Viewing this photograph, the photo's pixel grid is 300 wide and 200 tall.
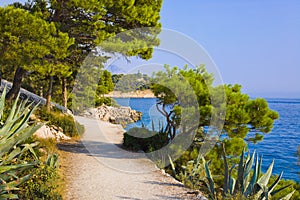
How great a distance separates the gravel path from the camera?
5676 millimetres

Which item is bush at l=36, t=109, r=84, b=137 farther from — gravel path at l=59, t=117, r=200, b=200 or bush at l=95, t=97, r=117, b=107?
bush at l=95, t=97, r=117, b=107

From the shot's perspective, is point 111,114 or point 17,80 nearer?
point 17,80

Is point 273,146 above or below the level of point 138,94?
below

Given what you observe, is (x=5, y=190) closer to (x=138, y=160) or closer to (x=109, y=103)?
(x=138, y=160)

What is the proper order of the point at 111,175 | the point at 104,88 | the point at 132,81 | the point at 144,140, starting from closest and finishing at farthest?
the point at 111,175, the point at 144,140, the point at 132,81, the point at 104,88

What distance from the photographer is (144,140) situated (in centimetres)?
1042

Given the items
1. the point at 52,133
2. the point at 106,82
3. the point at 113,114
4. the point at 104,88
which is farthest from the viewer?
the point at 113,114

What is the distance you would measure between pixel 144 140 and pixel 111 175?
346cm

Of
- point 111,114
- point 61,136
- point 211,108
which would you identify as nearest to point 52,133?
point 61,136

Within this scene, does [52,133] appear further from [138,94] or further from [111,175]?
[111,175]

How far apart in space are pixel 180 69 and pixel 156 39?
306 cm

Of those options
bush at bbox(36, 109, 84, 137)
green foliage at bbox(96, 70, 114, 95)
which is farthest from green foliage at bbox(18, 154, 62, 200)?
green foliage at bbox(96, 70, 114, 95)

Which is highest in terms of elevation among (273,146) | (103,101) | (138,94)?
(138,94)

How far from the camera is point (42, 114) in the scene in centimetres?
1277
